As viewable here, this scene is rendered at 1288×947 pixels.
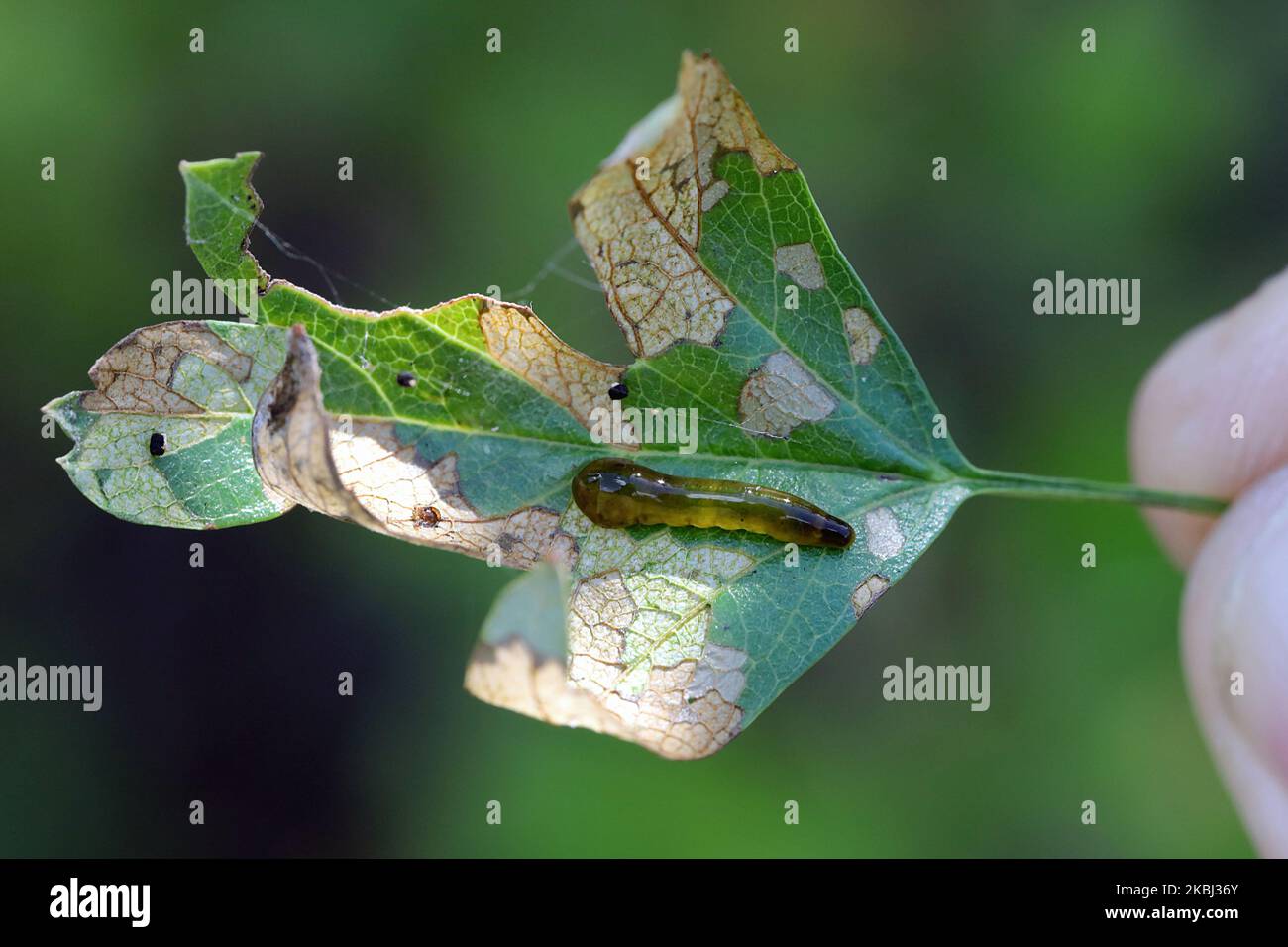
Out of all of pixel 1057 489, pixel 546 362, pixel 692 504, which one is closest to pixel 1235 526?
pixel 1057 489

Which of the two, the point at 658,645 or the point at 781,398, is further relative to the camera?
the point at 781,398

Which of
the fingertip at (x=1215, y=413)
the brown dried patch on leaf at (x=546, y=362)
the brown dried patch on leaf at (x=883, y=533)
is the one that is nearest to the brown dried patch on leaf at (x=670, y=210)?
the brown dried patch on leaf at (x=546, y=362)

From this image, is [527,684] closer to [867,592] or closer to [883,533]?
[867,592]

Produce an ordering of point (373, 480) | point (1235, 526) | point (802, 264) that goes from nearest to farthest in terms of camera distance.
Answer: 1. point (373, 480)
2. point (802, 264)
3. point (1235, 526)

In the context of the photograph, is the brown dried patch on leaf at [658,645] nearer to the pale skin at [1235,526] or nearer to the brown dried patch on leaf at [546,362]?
the brown dried patch on leaf at [546,362]

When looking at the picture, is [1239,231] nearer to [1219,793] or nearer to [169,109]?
[1219,793]

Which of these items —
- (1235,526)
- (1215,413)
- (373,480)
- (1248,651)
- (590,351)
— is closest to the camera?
(373,480)

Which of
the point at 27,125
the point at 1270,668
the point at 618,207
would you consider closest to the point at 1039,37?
the point at 1270,668
